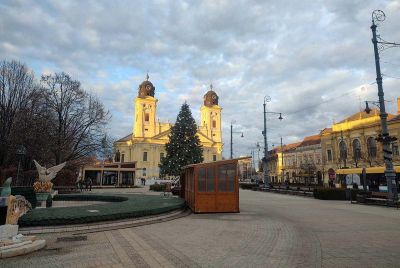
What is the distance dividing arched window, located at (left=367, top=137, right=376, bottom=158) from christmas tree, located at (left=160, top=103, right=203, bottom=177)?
1241 inches

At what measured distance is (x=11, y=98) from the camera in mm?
29812

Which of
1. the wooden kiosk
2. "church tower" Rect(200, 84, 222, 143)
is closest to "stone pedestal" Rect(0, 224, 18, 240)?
the wooden kiosk

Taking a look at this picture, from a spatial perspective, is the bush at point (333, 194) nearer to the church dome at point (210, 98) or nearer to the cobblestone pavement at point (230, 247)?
the cobblestone pavement at point (230, 247)

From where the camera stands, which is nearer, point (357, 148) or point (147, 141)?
point (357, 148)

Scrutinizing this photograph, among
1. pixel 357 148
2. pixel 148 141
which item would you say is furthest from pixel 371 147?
pixel 148 141

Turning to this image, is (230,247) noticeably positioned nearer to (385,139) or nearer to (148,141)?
(385,139)

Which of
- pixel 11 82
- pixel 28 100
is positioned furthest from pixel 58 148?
pixel 11 82

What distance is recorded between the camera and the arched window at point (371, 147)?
5652 centimetres

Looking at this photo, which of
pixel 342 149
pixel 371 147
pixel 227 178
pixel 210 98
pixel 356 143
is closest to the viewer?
pixel 227 178

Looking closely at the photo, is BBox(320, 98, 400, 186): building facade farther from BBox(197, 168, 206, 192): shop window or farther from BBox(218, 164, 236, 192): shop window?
BBox(197, 168, 206, 192): shop window

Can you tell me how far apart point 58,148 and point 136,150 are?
196 feet

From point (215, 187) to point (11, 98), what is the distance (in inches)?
961

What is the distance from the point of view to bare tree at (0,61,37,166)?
92.0ft

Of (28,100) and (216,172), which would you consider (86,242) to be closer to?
(216,172)
